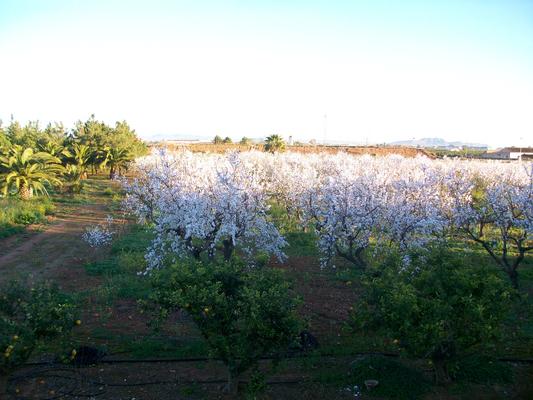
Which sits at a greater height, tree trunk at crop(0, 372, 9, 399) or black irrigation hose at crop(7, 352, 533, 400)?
tree trunk at crop(0, 372, 9, 399)

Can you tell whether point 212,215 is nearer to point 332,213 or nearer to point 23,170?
point 332,213

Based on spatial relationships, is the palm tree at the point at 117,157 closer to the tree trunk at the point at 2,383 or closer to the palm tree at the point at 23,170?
the palm tree at the point at 23,170

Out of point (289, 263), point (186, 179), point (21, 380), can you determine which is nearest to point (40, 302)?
Result: point (21, 380)

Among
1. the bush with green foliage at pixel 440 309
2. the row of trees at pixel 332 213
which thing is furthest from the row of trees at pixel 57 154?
the bush with green foliage at pixel 440 309

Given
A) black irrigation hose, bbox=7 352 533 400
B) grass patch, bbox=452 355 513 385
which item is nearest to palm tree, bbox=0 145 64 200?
black irrigation hose, bbox=7 352 533 400

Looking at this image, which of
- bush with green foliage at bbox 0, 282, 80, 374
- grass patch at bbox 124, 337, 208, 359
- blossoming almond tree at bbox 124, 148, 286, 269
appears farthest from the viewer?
blossoming almond tree at bbox 124, 148, 286, 269

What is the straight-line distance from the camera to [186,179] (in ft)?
50.2

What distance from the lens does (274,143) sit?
5300 centimetres

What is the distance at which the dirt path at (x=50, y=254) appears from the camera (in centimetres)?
1386

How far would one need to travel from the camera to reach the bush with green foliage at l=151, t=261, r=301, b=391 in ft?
22.3

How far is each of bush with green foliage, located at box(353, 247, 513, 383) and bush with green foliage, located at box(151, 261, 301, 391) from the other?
1.64 m

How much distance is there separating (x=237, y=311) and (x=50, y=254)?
38.9 ft

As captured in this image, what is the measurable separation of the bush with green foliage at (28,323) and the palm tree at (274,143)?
45633mm

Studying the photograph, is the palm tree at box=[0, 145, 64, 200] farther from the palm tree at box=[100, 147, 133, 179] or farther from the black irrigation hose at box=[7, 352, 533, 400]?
the black irrigation hose at box=[7, 352, 533, 400]
